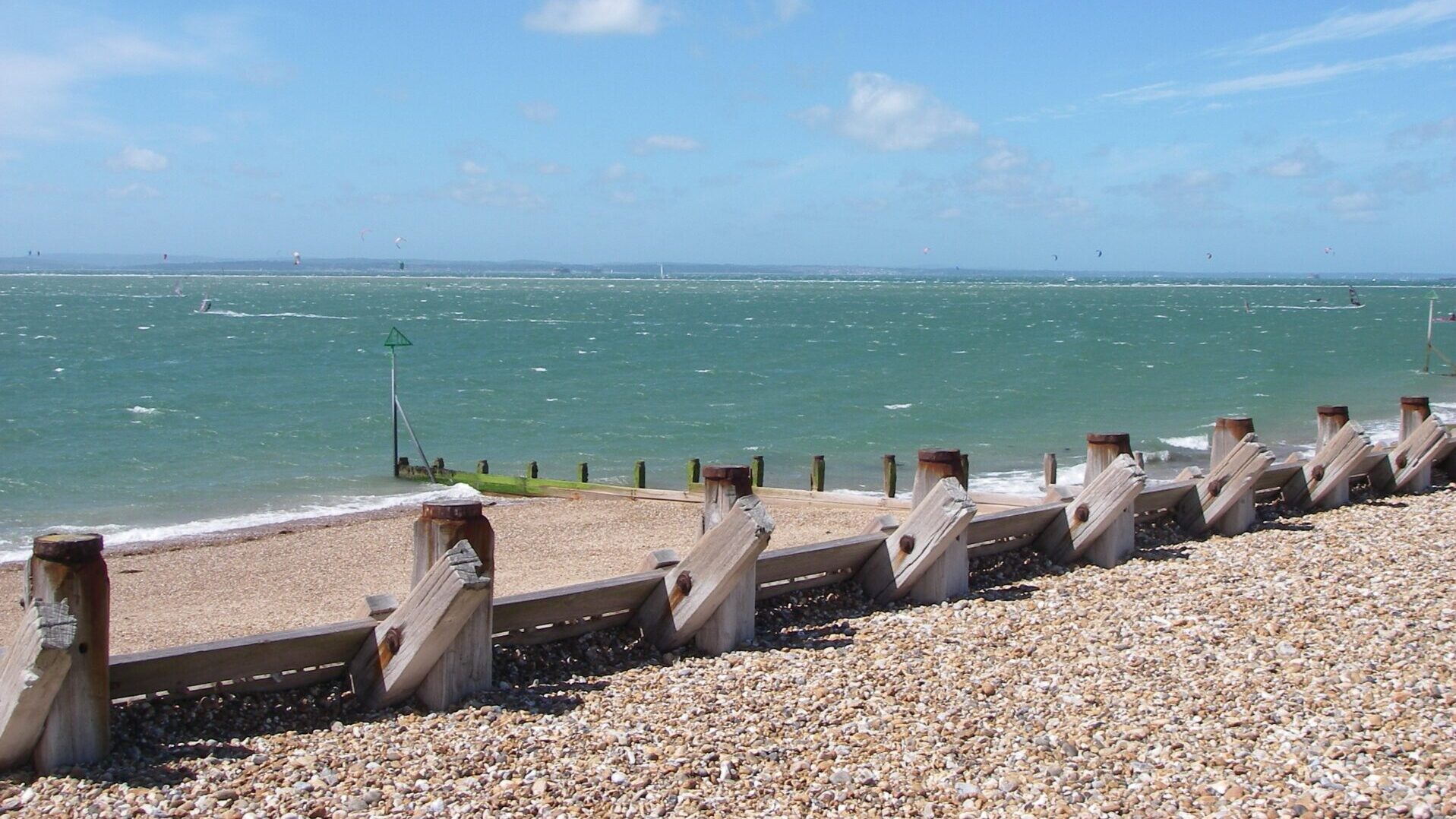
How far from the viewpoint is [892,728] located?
5.78m

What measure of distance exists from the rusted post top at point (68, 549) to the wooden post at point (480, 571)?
4.40 ft

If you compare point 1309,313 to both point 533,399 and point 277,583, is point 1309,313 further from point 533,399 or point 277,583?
point 277,583

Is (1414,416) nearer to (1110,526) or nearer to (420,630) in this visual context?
(1110,526)

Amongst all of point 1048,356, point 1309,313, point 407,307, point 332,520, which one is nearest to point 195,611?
point 332,520

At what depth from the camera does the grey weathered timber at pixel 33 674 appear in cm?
471

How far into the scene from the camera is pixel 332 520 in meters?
20.4

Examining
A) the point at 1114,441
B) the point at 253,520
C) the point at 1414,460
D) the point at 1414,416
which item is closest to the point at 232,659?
the point at 1114,441

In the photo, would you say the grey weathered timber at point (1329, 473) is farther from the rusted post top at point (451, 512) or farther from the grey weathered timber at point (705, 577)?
the rusted post top at point (451, 512)

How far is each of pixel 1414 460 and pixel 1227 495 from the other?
11.2 ft

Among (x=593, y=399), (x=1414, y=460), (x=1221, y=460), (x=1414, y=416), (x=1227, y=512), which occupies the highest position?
(x=1414, y=416)

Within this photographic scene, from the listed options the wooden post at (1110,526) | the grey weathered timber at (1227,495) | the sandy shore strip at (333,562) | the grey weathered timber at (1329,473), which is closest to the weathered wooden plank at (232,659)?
the wooden post at (1110,526)

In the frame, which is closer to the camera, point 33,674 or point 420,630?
point 33,674

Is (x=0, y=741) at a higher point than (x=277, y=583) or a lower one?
higher

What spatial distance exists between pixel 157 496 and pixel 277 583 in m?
10.5
